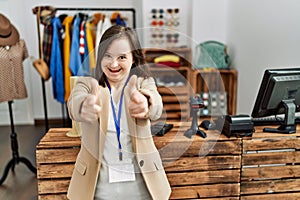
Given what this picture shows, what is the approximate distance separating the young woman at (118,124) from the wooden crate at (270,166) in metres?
0.56

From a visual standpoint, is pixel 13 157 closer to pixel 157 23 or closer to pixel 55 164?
pixel 55 164

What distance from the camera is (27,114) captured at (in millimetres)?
4301

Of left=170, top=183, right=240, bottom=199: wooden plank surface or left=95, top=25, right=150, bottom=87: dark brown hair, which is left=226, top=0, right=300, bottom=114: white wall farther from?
left=95, top=25, right=150, bottom=87: dark brown hair

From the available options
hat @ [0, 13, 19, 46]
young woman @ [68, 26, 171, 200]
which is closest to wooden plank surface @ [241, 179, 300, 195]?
young woman @ [68, 26, 171, 200]

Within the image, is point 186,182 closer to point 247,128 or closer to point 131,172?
point 247,128

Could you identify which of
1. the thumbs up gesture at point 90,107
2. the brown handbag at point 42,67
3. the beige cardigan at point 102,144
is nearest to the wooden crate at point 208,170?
the beige cardigan at point 102,144

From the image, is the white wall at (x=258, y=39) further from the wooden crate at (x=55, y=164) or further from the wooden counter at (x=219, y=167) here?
Result: the wooden crate at (x=55, y=164)

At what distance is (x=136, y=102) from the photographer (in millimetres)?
881

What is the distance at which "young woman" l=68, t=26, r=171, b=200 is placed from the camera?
91 centimetres

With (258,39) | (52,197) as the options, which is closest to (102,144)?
(52,197)

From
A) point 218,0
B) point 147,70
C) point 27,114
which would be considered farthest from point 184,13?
point 147,70

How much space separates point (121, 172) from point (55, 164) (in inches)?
20.4

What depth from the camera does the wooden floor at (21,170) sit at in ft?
8.27

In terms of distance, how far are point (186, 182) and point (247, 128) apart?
1.32 ft
